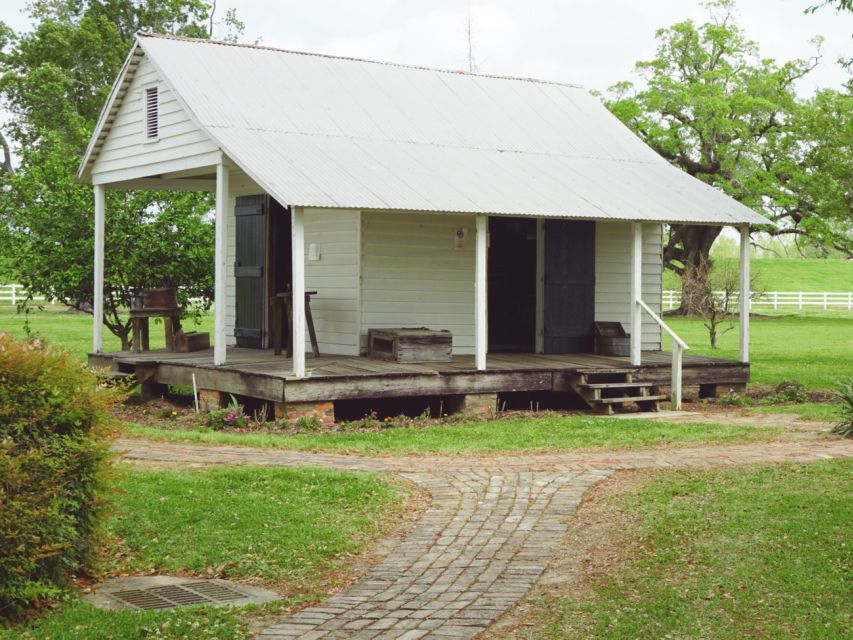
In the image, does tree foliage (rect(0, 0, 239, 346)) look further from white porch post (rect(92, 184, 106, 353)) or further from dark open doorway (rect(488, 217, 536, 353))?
dark open doorway (rect(488, 217, 536, 353))

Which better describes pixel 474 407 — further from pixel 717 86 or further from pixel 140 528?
pixel 717 86

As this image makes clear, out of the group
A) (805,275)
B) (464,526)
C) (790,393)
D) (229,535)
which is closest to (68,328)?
(790,393)

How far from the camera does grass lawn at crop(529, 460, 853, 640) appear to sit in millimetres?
5914

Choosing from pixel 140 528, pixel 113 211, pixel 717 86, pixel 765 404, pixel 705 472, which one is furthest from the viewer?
pixel 717 86

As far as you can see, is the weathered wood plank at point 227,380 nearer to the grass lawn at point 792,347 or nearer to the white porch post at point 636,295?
the white porch post at point 636,295

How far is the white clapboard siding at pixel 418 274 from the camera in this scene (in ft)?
49.5

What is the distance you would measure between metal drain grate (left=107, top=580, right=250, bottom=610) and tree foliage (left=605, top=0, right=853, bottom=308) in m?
32.2

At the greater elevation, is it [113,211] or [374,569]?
[113,211]

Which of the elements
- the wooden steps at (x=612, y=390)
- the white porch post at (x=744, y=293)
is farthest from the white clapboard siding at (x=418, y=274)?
the white porch post at (x=744, y=293)

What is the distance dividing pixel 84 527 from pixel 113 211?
1260cm

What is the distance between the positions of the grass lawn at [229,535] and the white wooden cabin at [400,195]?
181 inches

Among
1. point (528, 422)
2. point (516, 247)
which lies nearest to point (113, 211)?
point (516, 247)

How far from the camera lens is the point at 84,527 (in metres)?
6.55

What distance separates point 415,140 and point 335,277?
7.33 ft
